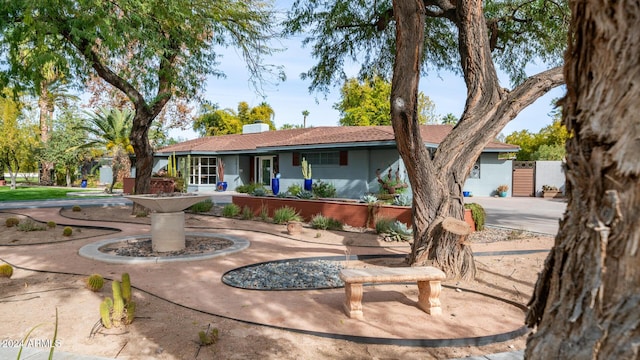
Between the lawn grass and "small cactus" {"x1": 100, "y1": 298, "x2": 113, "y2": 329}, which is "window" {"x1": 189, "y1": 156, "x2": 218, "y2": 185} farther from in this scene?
"small cactus" {"x1": 100, "y1": 298, "x2": 113, "y2": 329}

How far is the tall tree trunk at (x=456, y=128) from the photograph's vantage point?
6.05 metres

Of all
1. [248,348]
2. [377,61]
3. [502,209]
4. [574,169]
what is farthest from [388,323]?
[502,209]

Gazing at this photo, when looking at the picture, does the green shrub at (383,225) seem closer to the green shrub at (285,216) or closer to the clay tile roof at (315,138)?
the green shrub at (285,216)

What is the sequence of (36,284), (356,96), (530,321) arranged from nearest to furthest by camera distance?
(530,321), (36,284), (356,96)

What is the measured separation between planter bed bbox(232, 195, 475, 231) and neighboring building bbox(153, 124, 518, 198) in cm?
413

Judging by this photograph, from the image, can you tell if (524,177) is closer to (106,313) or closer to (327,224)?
(327,224)

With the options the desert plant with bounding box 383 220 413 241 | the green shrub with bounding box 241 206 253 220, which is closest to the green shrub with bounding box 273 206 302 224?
the green shrub with bounding box 241 206 253 220

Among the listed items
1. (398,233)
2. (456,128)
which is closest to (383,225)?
(398,233)

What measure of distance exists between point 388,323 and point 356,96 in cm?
3681

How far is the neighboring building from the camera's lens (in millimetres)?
17047

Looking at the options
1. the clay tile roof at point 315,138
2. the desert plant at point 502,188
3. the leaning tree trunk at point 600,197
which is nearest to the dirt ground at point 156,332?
the leaning tree trunk at point 600,197

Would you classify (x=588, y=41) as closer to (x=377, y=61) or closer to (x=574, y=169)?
(x=574, y=169)

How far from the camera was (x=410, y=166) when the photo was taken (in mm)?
6652

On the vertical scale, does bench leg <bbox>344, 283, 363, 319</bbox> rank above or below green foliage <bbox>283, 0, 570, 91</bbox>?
below
